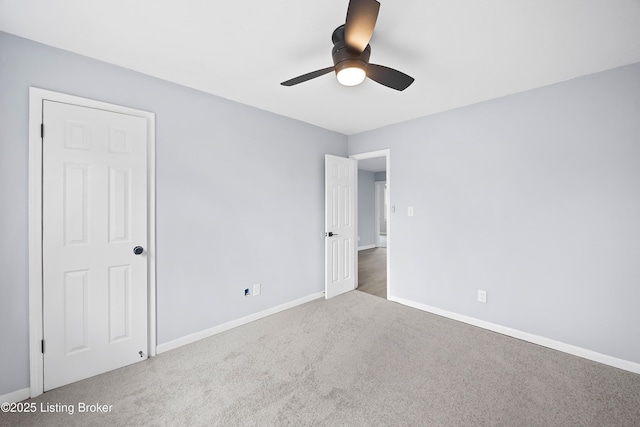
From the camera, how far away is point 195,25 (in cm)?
166

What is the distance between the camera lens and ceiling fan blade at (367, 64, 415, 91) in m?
1.67

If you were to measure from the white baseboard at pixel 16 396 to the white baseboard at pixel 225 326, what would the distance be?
784mm

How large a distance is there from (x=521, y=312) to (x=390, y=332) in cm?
132

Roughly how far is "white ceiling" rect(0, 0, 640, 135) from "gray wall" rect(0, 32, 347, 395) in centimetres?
21

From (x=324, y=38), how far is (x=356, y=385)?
2.50 metres

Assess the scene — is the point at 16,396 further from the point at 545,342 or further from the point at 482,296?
the point at 545,342

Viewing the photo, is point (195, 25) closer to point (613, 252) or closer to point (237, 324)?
point (237, 324)

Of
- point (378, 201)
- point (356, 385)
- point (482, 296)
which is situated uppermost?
point (378, 201)

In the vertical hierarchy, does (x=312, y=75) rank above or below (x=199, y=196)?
above

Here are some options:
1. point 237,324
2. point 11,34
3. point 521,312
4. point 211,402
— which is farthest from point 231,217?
point 521,312

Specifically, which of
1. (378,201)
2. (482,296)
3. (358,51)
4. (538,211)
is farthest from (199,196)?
(378,201)

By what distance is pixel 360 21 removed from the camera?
1303mm

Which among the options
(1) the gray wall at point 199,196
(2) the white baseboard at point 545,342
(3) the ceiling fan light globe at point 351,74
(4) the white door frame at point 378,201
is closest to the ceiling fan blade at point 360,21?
(3) the ceiling fan light globe at point 351,74

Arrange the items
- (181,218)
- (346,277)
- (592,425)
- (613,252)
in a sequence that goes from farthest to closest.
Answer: (346,277), (181,218), (613,252), (592,425)
